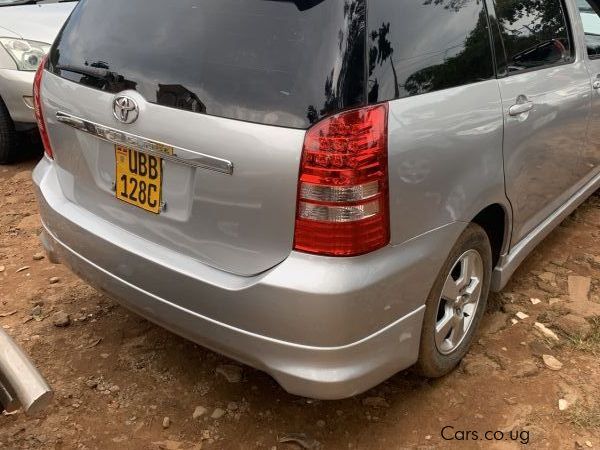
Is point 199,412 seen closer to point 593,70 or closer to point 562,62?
point 562,62

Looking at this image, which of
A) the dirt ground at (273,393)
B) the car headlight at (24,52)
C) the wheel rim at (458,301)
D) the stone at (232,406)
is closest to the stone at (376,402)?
the dirt ground at (273,393)

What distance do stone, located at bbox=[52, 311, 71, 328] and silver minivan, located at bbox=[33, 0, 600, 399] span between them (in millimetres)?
623

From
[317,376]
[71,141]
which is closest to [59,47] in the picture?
[71,141]

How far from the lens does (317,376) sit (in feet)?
6.08

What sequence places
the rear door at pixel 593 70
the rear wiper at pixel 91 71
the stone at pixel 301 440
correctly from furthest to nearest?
1. the rear door at pixel 593 70
2. the stone at pixel 301 440
3. the rear wiper at pixel 91 71

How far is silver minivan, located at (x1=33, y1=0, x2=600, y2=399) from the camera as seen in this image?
1.73m

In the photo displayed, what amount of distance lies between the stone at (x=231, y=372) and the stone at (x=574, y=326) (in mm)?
1567

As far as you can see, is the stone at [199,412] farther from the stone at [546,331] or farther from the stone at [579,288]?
the stone at [579,288]

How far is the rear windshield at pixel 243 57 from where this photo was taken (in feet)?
5.60

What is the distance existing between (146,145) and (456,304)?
137 centimetres

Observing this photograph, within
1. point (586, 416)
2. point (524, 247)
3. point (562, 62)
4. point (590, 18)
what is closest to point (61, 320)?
point (524, 247)

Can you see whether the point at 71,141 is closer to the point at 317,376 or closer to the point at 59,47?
the point at 59,47

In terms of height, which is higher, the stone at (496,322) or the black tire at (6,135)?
the black tire at (6,135)

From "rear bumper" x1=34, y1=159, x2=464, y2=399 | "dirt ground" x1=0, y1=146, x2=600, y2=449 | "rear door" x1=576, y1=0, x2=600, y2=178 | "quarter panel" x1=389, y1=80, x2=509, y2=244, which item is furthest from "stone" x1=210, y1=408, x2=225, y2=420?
"rear door" x1=576, y1=0, x2=600, y2=178
